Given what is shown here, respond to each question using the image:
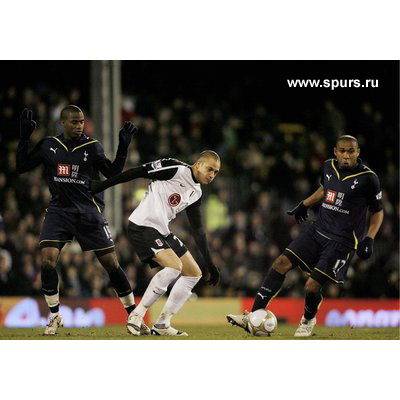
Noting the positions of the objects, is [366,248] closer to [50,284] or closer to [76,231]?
[76,231]

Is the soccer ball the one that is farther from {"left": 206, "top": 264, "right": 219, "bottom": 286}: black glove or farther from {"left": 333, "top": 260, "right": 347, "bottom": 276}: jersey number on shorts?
{"left": 333, "top": 260, "right": 347, "bottom": 276}: jersey number on shorts

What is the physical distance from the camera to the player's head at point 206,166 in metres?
8.97

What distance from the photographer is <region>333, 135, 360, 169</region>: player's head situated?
29.5 feet

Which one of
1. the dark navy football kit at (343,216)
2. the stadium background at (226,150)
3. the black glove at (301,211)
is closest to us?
the dark navy football kit at (343,216)

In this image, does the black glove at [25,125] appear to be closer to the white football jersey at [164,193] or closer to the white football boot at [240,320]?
the white football jersey at [164,193]

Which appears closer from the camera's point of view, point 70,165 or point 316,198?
point 70,165

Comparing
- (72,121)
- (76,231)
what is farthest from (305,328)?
(72,121)

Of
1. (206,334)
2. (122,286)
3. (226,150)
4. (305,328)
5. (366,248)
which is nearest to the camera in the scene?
(366,248)

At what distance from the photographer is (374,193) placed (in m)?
9.02

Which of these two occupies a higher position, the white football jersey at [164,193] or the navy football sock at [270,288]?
the white football jersey at [164,193]

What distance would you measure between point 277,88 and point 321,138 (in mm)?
1547

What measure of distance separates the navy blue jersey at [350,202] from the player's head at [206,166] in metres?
1.21

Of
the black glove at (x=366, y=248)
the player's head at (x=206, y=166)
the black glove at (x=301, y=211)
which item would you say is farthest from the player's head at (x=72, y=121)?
the black glove at (x=366, y=248)

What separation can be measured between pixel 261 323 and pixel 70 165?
99.8 inches
